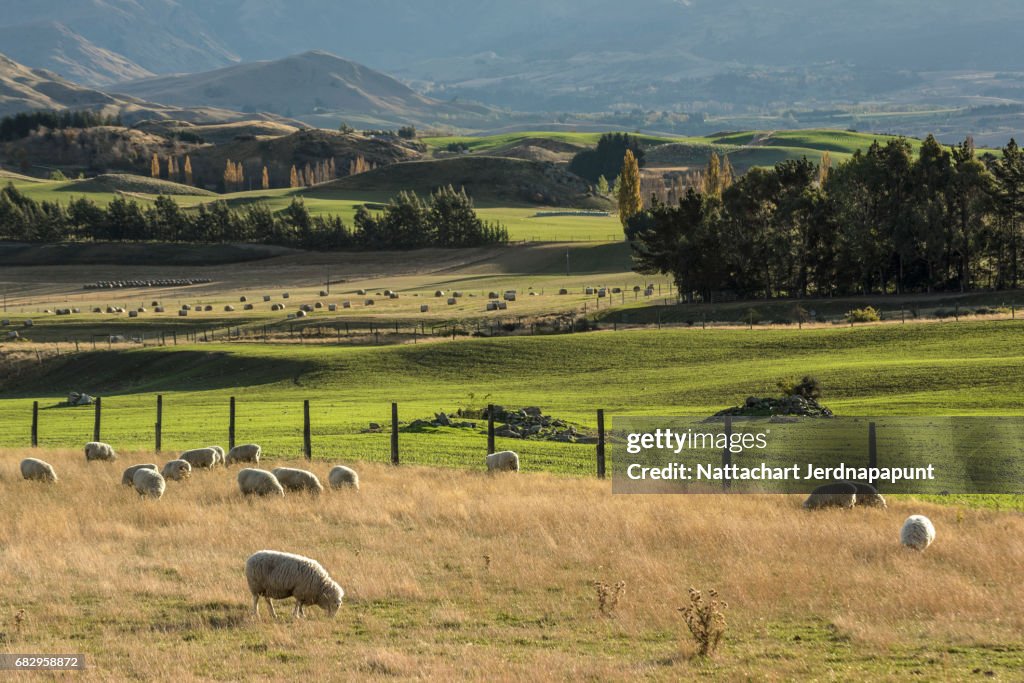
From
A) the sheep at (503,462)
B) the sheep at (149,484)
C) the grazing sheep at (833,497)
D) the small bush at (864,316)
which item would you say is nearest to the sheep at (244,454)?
the sheep at (149,484)

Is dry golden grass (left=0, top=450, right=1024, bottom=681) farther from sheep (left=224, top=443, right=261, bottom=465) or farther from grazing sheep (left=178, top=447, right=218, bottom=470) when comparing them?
sheep (left=224, top=443, right=261, bottom=465)

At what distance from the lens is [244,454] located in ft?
123

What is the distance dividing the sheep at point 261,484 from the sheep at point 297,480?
69 centimetres

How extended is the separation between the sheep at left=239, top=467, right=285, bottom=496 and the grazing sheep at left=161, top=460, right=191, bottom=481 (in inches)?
164

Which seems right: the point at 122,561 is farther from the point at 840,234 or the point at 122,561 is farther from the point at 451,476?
the point at 840,234

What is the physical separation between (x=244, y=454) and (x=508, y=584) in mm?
17261

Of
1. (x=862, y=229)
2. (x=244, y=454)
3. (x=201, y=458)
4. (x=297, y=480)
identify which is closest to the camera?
(x=297, y=480)

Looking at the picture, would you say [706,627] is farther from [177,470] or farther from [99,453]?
[99,453]

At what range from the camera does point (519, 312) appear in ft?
367

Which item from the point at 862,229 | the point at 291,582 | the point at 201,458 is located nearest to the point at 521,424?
the point at 201,458

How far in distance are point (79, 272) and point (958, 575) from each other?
585ft

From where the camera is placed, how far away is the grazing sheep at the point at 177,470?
3403 cm

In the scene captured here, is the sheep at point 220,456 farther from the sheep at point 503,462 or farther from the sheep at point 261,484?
the sheep at point 503,462

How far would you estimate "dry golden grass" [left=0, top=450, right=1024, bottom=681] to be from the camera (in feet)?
59.1
